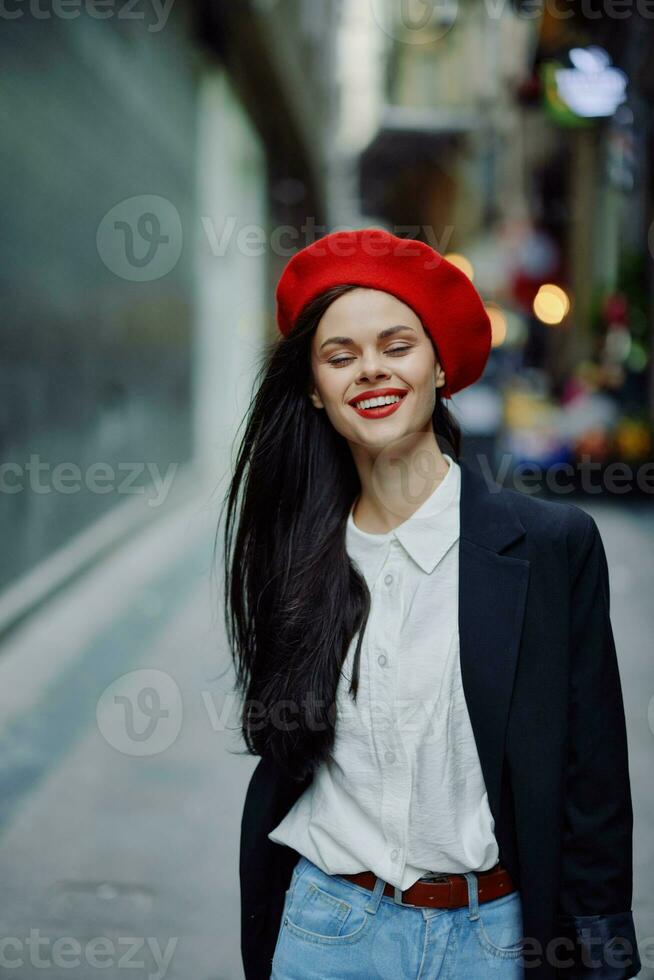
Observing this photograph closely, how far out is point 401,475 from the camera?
2.11 meters

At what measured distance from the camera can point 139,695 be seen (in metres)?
5.74

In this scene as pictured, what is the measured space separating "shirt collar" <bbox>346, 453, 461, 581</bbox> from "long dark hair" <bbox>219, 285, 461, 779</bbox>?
0.04 m

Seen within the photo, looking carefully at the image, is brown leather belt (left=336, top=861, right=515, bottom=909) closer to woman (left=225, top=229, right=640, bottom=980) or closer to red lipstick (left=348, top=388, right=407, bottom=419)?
woman (left=225, top=229, right=640, bottom=980)

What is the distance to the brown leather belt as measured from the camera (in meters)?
1.89

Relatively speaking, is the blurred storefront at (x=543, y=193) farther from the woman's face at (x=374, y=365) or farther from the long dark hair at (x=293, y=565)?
the woman's face at (x=374, y=365)

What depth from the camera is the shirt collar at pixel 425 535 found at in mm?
1992

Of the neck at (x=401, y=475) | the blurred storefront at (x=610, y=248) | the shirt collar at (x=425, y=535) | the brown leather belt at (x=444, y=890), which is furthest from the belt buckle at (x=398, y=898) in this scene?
the blurred storefront at (x=610, y=248)

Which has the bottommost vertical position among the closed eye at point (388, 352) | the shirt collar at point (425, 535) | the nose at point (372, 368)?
the shirt collar at point (425, 535)

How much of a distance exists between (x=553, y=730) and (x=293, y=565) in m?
0.62

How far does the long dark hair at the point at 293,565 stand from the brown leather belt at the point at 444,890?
0.92 ft

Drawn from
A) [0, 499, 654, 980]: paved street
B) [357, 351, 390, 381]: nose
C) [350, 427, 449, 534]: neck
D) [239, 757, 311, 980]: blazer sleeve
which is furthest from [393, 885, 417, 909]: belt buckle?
[0, 499, 654, 980]: paved street

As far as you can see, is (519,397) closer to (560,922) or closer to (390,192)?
(560,922)

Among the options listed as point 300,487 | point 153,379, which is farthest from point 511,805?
point 153,379

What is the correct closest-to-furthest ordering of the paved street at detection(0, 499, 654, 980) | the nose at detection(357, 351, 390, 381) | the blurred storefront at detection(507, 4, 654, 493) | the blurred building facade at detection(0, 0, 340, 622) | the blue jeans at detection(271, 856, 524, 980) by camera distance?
the blue jeans at detection(271, 856, 524, 980) < the nose at detection(357, 351, 390, 381) < the paved street at detection(0, 499, 654, 980) < the blurred building facade at detection(0, 0, 340, 622) < the blurred storefront at detection(507, 4, 654, 493)
